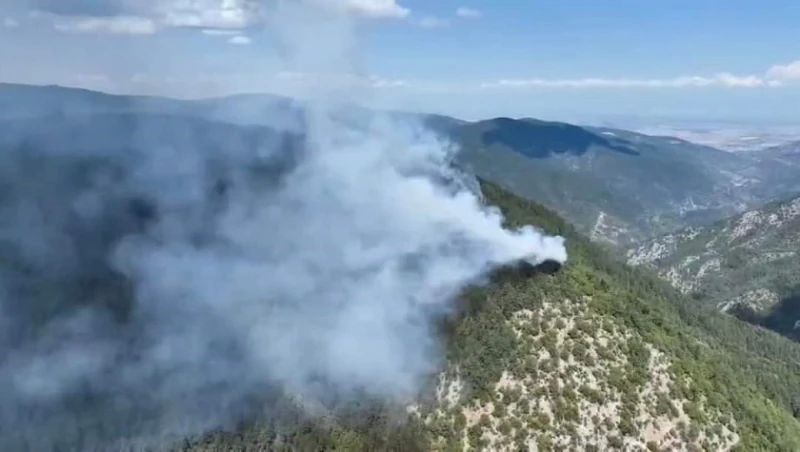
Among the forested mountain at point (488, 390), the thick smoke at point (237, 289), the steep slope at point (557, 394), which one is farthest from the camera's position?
the thick smoke at point (237, 289)

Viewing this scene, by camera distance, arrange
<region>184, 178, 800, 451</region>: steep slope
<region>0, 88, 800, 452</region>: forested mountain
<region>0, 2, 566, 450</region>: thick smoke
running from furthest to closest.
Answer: <region>0, 2, 566, 450</region>: thick smoke < <region>0, 88, 800, 452</region>: forested mountain < <region>184, 178, 800, 451</region>: steep slope

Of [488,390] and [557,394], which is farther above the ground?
[557,394]

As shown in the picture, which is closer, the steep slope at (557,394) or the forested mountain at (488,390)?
the steep slope at (557,394)

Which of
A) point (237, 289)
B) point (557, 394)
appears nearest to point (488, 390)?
point (557, 394)

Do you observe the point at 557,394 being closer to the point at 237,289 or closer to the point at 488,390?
the point at 488,390

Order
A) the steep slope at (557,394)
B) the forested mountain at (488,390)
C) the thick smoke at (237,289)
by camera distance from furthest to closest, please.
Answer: the thick smoke at (237,289), the forested mountain at (488,390), the steep slope at (557,394)

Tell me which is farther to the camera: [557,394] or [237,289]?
[237,289]
